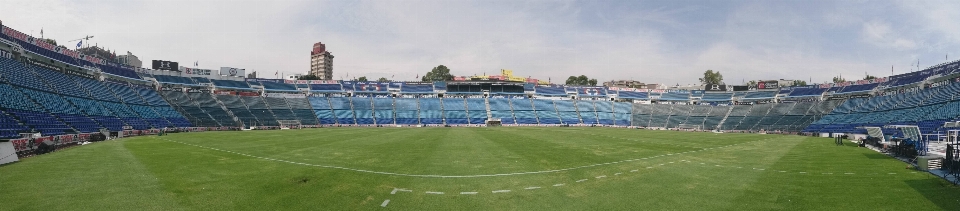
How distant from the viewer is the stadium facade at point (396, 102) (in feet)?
133

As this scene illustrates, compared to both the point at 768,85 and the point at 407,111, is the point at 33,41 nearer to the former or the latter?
the point at 407,111

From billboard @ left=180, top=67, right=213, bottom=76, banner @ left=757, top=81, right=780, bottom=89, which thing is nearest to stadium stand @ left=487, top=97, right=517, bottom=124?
banner @ left=757, top=81, right=780, bottom=89

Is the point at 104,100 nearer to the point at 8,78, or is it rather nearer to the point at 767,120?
the point at 8,78

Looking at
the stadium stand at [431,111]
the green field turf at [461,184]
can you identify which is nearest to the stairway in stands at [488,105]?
the stadium stand at [431,111]

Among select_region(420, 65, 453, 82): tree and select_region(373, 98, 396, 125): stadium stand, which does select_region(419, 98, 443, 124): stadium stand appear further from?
select_region(420, 65, 453, 82): tree

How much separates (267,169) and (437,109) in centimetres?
6477

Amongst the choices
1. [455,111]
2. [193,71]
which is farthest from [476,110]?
[193,71]

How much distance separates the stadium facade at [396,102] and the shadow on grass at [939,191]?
37174 mm

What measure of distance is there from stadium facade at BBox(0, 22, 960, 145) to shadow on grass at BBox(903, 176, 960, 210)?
122ft

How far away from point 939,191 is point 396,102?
3062 inches

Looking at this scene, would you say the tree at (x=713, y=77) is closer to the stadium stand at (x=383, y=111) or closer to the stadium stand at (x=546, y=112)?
the stadium stand at (x=546, y=112)

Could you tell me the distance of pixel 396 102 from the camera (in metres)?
82.6

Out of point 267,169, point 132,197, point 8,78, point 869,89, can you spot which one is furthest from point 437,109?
point 869,89

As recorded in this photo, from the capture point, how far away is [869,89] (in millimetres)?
66125
